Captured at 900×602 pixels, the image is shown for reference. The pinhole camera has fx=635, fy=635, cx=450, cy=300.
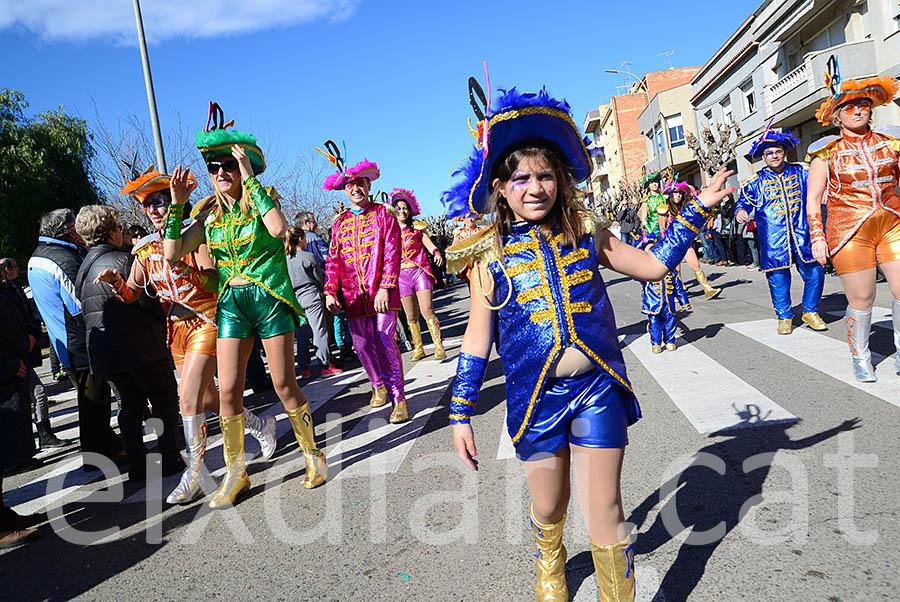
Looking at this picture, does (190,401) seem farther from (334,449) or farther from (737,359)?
(737,359)

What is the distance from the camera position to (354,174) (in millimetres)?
5562

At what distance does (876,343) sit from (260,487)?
5.48 metres

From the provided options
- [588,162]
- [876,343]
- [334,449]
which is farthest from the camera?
[876,343]

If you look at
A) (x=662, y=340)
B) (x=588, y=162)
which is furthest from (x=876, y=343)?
(x=588, y=162)

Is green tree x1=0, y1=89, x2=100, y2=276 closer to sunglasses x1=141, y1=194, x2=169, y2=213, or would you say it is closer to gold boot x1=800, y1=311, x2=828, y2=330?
sunglasses x1=141, y1=194, x2=169, y2=213

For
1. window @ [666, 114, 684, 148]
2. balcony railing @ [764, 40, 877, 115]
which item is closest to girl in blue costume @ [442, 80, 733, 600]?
balcony railing @ [764, 40, 877, 115]

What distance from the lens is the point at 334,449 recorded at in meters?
4.90

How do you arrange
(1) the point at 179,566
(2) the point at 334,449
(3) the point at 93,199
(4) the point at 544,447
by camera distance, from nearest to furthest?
(4) the point at 544,447
(1) the point at 179,566
(2) the point at 334,449
(3) the point at 93,199

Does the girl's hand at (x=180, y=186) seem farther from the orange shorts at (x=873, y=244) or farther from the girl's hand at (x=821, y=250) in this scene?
the orange shorts at (x=873, y=244)

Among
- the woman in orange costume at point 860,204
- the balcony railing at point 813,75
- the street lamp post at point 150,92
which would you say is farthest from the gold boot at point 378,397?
the balcony railing at point 813,75

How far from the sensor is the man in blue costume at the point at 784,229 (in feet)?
21.9

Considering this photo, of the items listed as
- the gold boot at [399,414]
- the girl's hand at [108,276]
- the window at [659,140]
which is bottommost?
the gold boot at [399,414]

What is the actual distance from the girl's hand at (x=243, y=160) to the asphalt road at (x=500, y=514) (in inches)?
79.5

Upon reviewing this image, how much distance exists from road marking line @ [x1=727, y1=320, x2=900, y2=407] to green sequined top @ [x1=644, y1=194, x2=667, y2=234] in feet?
5.51
